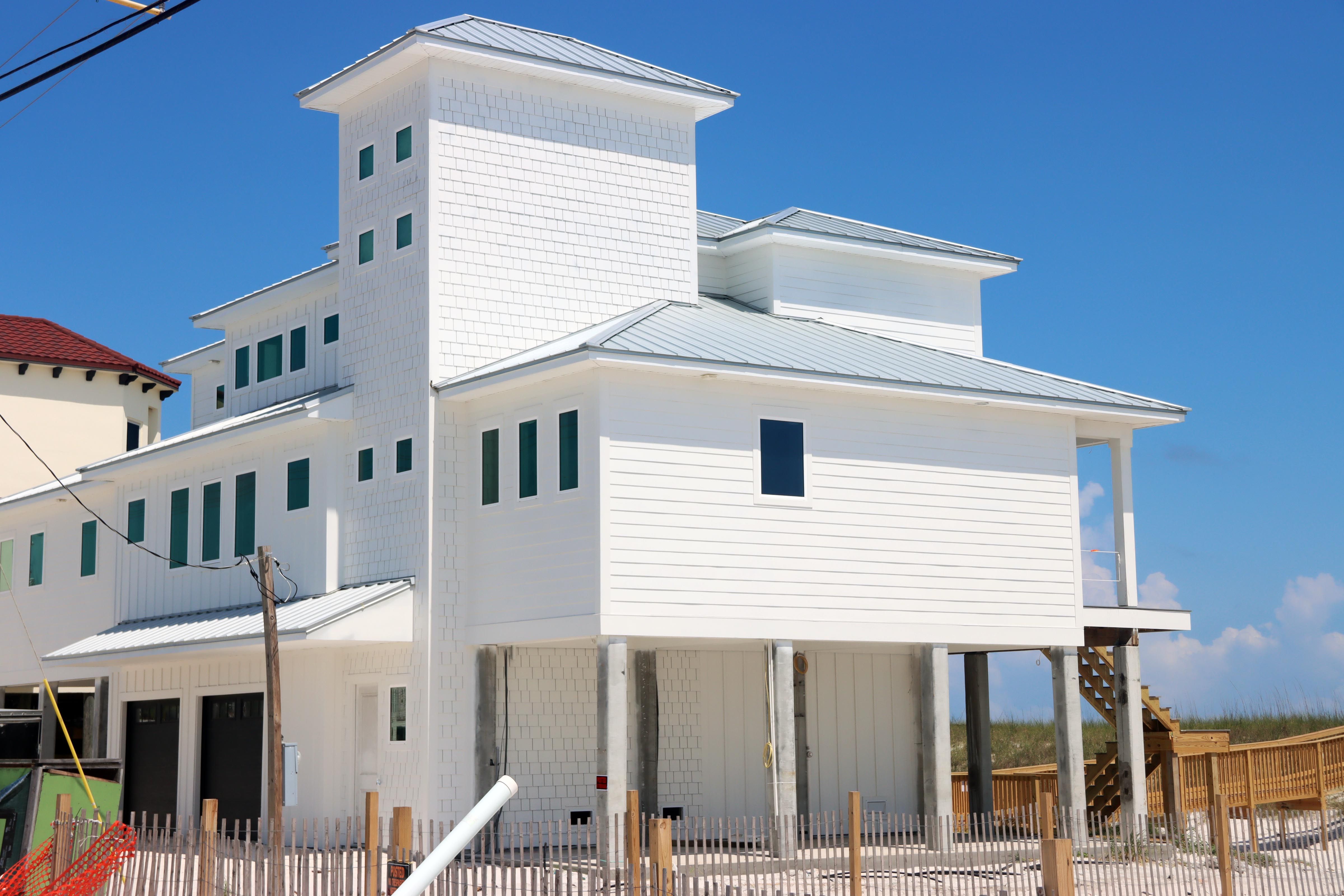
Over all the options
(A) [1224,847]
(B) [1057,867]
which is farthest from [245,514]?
(B) [1057,867]

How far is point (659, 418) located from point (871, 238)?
8.47 metres

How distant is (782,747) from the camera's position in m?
23.4

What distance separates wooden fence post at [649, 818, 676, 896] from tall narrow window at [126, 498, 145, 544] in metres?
20.1

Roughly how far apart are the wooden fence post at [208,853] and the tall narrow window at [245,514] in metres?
12.4

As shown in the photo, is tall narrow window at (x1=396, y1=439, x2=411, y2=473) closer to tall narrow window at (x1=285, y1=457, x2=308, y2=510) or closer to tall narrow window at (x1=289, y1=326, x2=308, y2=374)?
tall narrow window at (x1=285, y1=457, x2=308, y2=510)

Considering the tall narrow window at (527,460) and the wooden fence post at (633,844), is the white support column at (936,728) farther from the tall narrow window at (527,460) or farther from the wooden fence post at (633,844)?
the wooden fence post at (633,844)

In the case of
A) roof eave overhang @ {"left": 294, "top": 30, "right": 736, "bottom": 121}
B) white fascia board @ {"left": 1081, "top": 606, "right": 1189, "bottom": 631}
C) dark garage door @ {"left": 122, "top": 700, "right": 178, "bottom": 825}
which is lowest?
dark garage door @ {"left": 122, "top": 700, "right": 178, "bottom": 825}

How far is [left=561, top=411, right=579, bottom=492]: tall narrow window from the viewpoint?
23.0m

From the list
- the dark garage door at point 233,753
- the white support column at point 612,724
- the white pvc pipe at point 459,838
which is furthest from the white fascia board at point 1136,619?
the white pvc pipe at point 459,838

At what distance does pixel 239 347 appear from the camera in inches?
1273

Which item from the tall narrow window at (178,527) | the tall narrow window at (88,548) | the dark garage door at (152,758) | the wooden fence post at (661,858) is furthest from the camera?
the tall narrow window at (88,548)

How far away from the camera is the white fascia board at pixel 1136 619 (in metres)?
27.2

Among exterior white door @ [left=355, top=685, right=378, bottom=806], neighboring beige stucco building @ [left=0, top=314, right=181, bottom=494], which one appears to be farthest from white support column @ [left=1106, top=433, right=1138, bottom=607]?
neighboring beige stucco building @ [left=0, top=314, right=181, bottom=494]

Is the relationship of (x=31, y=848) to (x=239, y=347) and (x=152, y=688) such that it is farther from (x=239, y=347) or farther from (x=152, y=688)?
(x=239, y=347)
